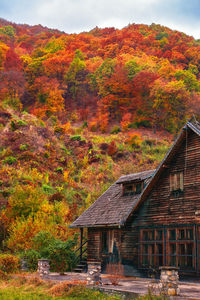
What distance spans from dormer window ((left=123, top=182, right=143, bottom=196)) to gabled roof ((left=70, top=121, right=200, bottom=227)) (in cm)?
36

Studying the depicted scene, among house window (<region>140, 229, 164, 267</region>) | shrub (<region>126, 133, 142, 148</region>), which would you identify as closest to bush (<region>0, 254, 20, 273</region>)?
house window (<region>140, 229, 164, 267</region>)

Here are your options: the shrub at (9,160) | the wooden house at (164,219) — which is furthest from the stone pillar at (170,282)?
the shrub at (9,160)

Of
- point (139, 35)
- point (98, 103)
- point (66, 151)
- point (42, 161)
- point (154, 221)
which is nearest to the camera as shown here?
point (154, 221)

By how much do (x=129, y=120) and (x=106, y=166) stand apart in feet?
57.7

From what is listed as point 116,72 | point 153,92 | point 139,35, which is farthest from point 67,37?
point 153,92

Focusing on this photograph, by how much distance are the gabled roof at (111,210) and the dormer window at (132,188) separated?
0.34 metres

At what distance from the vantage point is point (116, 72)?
2768 inches

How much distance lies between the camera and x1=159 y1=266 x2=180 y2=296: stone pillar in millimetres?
12938

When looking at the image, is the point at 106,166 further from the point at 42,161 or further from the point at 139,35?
the point at 139,35

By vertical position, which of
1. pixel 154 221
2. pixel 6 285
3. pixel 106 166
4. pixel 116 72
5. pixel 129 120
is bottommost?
pixel 6 285

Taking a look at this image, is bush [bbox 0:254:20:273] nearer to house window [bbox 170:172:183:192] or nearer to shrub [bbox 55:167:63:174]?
house window [bbox 170:172:183:192]

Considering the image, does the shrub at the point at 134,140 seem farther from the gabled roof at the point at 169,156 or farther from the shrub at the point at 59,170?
the gabled roof at the point at 169,156

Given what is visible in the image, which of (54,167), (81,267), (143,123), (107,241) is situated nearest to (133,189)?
(107,241)

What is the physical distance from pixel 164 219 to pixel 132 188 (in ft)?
17.7
